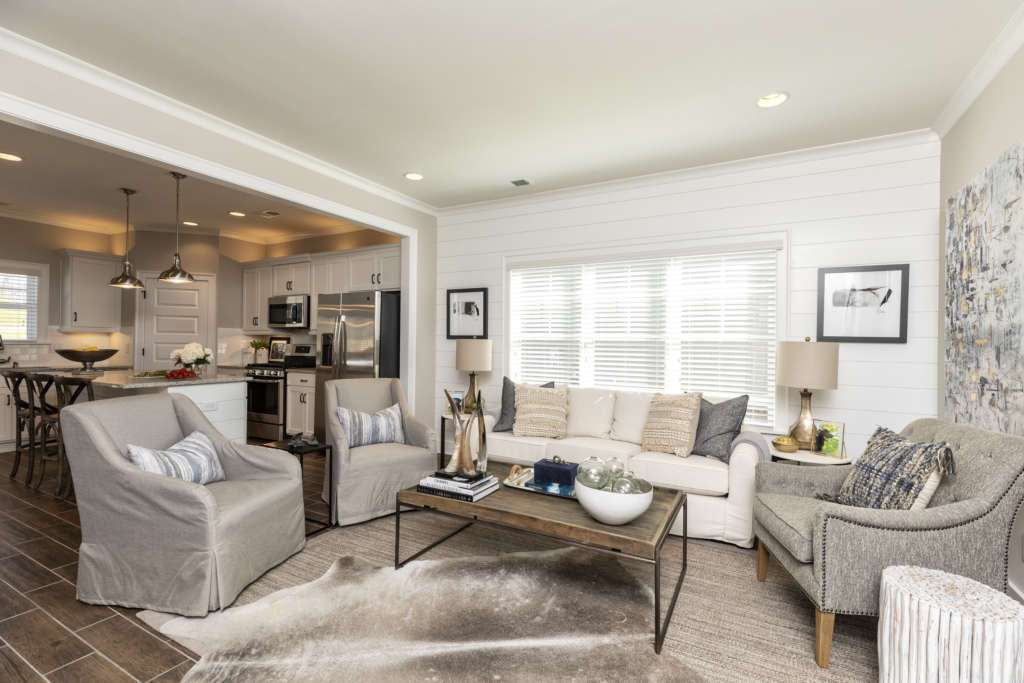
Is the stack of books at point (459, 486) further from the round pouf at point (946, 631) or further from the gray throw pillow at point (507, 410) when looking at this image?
the round pouf at point (946, 631)

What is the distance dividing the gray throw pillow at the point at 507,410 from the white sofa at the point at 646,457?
0.11 meters

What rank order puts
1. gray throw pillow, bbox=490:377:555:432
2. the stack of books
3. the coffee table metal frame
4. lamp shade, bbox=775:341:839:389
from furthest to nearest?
1. gray throw pillow, bbox=490:377:555:432
2. lamp shade, bbox=775:341:839:389
3. the stack of books
4. the coffee table metal frame

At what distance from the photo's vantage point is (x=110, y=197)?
5.10 m

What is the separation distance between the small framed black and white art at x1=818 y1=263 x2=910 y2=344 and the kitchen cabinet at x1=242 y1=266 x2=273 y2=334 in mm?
6400

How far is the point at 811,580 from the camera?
6.50 ft

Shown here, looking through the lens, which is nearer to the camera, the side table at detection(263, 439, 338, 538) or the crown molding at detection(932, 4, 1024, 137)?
the crown molding at detection(932, 4, 1024, 137)

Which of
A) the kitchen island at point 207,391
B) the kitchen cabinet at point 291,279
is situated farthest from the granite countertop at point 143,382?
the kitchen cabinet at point 291,279

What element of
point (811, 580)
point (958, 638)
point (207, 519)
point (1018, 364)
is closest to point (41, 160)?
point (207, 519)

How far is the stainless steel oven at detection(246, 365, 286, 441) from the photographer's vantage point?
6008 millimetres

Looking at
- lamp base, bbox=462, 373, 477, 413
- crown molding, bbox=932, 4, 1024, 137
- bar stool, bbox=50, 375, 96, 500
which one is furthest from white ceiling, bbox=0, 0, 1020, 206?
bar stool, bbox=50, 375, 96, 500

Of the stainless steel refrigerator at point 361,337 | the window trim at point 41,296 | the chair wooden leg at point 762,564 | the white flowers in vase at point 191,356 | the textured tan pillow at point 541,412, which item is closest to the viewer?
the chair wooden leg at point 762,564

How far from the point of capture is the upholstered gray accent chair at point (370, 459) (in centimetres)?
329

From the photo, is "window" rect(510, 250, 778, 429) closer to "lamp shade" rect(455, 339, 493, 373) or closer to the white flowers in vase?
"lamp shade" rect(455, 339, 493, 373)

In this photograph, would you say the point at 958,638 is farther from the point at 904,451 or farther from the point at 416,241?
the point at 416,241
